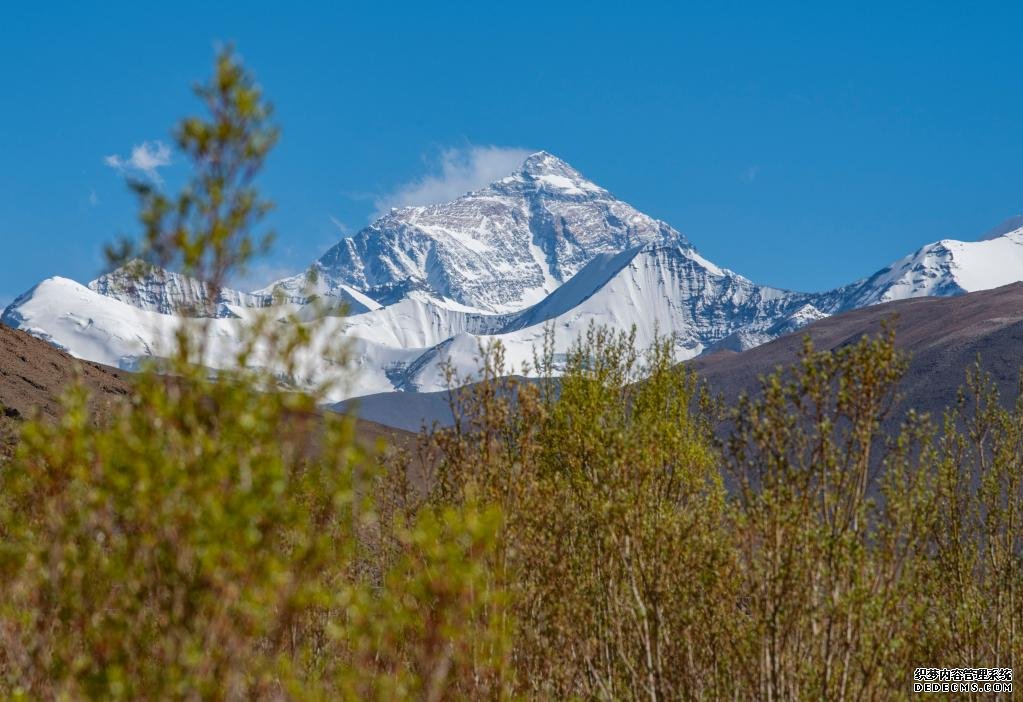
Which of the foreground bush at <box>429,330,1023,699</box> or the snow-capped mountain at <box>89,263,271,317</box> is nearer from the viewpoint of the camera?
the snow-capped mountain at <box>89,263,271,317</box>

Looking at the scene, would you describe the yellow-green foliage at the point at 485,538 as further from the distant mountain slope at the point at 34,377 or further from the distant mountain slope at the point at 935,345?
the distant mountain slope at the point at 935,345

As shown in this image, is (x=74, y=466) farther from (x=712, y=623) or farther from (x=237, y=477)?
(x=712, y=623)

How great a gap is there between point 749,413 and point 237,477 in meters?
6.23

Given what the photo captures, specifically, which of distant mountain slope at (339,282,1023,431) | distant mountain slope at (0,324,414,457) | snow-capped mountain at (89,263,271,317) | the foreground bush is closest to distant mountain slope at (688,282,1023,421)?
distant mountain slope at (339,282,1023,431)

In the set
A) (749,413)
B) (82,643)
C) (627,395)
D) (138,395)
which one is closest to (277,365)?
(138,395)

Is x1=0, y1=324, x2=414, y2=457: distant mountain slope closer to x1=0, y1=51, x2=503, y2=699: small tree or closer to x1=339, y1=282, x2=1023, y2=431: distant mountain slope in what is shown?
x1=339, y1=282, x2=1023, y2=431: distant mountain slope

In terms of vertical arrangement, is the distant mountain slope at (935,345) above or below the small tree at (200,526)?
above

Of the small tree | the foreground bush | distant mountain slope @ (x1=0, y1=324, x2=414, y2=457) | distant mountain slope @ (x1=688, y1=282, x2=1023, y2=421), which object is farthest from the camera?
distant mountain slope @ (x1=688, y1=282, x2=1023, y2=421)

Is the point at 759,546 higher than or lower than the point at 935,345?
lower

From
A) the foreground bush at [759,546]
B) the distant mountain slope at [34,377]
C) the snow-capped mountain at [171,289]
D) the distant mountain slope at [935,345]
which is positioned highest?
the distant mountain slope at [935,345]

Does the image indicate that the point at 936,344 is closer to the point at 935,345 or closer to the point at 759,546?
the point at 935,345

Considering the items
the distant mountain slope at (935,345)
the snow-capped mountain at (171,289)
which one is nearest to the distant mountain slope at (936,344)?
the distant mountain slope at (935,345)

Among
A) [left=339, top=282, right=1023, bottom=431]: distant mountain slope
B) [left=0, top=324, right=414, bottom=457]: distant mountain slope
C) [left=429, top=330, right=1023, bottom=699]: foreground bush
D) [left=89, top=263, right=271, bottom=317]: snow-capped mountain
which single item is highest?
[left=339, top=282, right=1023, bottom=431]: distant mountain slope

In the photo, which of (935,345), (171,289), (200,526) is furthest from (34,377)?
(935,345)
